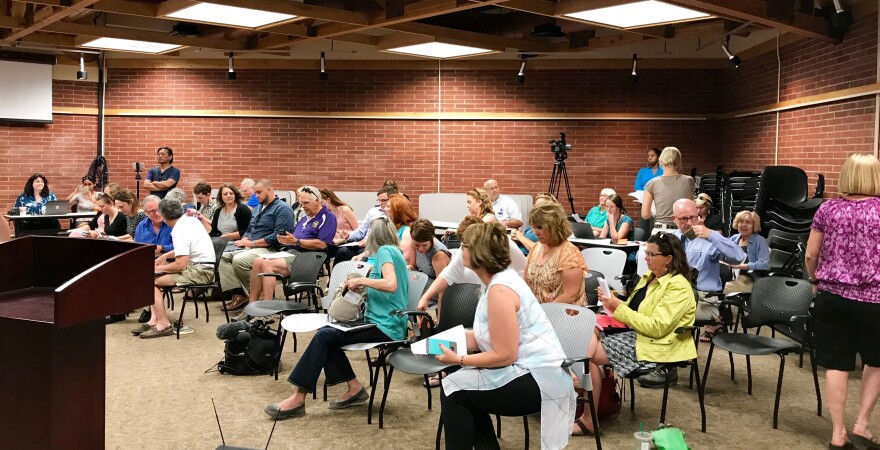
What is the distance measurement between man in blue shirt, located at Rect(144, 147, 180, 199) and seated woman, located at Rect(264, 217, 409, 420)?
23.9 ft

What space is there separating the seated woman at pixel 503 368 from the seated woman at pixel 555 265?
45.0 inches

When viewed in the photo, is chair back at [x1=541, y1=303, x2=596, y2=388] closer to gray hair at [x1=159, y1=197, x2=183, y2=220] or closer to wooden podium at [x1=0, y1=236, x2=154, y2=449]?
wooden podium at [x1=0, y1=236, x2=154, y2=449]

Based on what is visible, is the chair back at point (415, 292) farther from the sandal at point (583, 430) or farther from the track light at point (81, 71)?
the track light at point (81, 71)

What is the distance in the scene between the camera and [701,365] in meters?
5.77

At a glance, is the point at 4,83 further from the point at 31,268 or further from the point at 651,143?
the point at 31,268

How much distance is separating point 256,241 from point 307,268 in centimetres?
189

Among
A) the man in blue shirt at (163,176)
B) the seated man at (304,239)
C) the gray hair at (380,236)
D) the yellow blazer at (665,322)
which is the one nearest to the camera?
the yellow blazer at (665,322)

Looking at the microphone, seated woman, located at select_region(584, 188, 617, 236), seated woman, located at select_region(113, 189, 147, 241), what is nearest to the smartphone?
the microphone

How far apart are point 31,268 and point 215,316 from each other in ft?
A: 15.9

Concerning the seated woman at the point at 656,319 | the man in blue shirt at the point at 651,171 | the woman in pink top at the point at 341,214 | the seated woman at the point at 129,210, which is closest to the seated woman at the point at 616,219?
the man in blue shirt at the point at 651,171

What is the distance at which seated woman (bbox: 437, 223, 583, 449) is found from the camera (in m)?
3.17

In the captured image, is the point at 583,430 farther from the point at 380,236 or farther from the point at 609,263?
the point at 609,263

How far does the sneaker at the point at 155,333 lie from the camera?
262 inches

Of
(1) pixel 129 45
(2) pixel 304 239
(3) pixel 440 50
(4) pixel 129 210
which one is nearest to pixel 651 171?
(3) pixel 440 50
